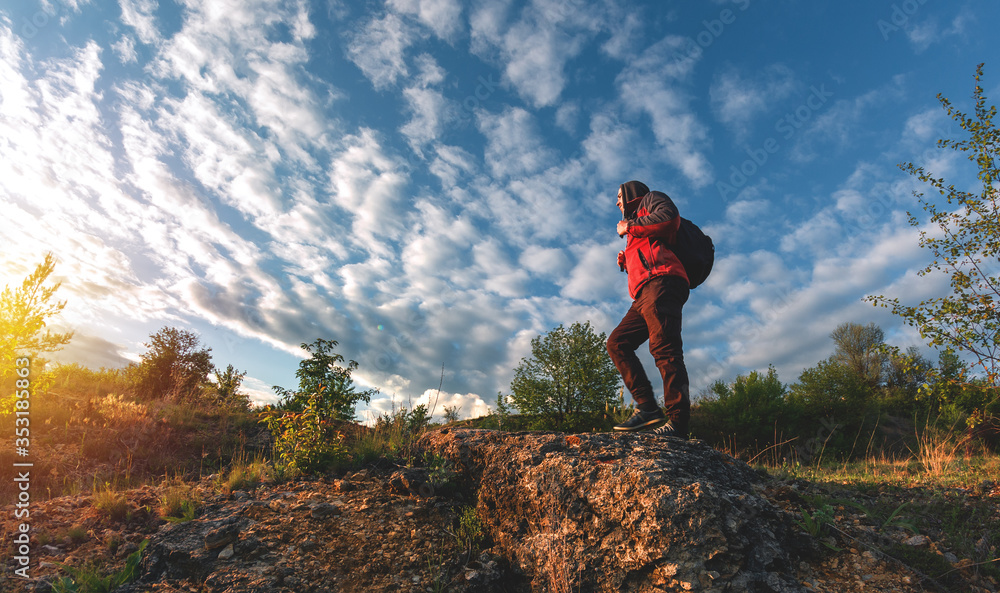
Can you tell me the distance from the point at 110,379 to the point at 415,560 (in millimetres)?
15807

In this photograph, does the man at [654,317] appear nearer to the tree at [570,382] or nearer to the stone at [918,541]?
the stone at [918,541]

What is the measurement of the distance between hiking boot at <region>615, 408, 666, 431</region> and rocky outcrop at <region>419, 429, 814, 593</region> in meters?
0.56

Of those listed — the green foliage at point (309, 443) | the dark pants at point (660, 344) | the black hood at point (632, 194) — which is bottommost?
the green foliage at point (309, 443)

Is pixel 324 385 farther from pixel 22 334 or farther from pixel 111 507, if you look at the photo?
pixel 22 334

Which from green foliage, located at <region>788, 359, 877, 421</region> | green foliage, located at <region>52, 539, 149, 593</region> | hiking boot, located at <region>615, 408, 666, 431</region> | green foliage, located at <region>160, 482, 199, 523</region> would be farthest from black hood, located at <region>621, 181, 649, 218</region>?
green foliage, located at <region>788, 359, 877, 421</region>

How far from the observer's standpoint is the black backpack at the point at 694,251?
189 inches

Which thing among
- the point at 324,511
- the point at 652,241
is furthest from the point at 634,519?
the point at 652,241

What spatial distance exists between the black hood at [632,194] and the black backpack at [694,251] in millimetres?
598

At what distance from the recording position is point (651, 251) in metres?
4.64

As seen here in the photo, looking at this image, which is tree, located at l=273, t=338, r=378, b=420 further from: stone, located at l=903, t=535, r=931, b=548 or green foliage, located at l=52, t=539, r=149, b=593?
stone, located at l=903, t=535, r=931, b=548

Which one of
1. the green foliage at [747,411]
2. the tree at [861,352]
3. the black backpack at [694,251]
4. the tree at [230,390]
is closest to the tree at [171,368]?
the tree at [230,390]

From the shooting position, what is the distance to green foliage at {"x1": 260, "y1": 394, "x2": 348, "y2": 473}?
194 inches

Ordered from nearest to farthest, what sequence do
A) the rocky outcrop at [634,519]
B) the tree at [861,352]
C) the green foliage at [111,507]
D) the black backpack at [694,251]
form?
the rocky outcrop at [634,519] < the green foliage at [111,507] < the black backpack at [694,251] < the tree at [861,352]

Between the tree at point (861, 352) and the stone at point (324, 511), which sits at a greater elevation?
the tree at point (861, 352)
